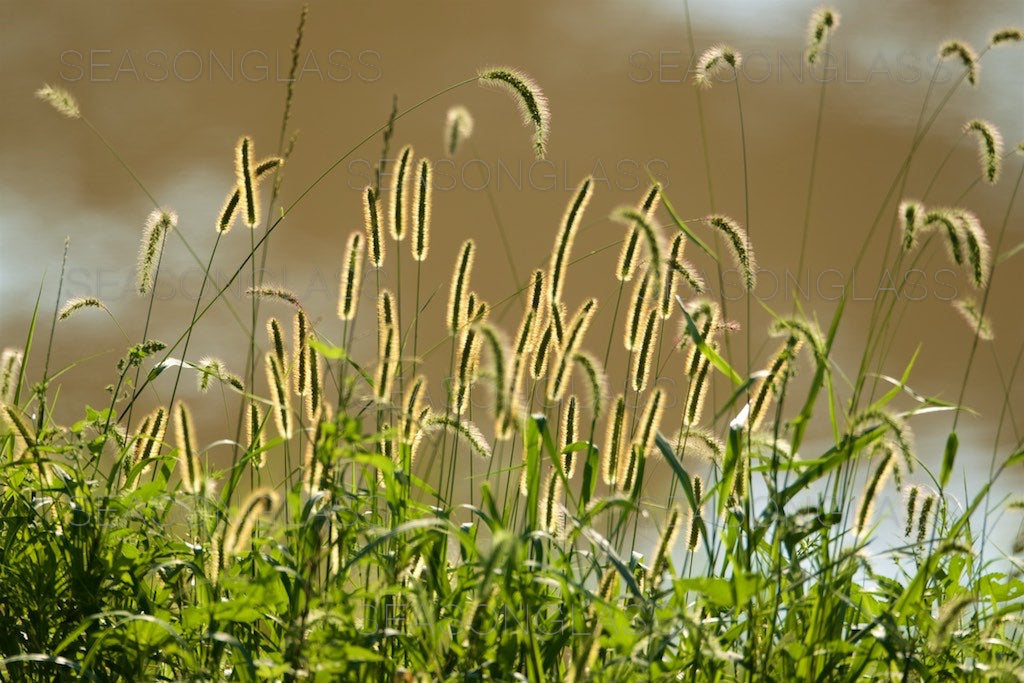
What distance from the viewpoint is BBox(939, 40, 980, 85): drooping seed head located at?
1.63m

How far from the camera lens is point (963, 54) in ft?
5.36

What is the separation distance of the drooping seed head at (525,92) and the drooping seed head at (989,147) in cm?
62

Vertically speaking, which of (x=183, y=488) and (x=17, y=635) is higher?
(x=183, y=488)

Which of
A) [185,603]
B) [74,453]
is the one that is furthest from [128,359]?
[185,603]

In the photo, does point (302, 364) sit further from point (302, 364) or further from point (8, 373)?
point (8, 373)

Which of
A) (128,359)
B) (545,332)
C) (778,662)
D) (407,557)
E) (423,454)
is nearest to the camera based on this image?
(407,557)

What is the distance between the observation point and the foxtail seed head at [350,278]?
1.30 m

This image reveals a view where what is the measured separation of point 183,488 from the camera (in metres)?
1.43

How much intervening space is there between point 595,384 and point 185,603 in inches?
26.4

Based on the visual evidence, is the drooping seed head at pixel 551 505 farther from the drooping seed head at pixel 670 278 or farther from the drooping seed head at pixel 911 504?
the drooping seed head at pixel 911 504

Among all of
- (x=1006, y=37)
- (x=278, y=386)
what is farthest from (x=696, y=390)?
(x=1006, y=37)

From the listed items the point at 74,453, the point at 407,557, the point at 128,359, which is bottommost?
the point at 407,557

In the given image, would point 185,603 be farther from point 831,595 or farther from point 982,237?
point 982,237

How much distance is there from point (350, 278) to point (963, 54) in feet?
3.14
